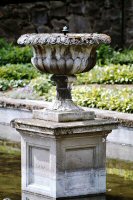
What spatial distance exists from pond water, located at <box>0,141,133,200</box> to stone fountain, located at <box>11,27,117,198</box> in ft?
0.54

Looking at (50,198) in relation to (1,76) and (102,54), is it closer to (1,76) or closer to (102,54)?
(1,76)

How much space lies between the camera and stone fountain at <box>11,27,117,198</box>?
8.08m

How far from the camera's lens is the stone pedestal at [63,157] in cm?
808

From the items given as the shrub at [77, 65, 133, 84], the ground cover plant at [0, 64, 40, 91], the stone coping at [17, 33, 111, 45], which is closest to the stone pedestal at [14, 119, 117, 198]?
the stone coping at [17, 33, 111, 45]

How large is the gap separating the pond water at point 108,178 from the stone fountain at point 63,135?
0.16 m

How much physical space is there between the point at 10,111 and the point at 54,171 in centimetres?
430

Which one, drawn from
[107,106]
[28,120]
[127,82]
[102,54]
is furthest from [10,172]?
[102,54]

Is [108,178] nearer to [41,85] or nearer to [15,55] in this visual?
[41,85]

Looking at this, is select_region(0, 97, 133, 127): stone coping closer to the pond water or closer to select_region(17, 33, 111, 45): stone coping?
the pond water

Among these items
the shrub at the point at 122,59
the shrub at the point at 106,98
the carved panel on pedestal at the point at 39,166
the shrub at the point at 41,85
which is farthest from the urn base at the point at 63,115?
the shrub at the point at 122,59

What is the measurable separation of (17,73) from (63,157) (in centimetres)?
644

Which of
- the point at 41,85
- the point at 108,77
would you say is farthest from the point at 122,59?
the point at 41,85

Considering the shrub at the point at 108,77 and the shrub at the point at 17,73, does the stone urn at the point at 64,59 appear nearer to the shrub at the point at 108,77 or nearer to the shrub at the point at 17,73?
the shrub at the point at 108,77

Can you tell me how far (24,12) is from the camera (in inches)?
749
